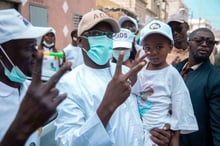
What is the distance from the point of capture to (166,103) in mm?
2348

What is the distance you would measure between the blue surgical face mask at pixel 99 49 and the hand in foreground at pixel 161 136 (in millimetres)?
661

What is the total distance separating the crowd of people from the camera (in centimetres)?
119

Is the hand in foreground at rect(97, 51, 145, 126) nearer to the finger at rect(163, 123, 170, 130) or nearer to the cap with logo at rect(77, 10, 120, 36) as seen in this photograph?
the cap with logo at rect(77, 10, 120, 36)

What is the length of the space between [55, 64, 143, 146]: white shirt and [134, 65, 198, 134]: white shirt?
1.08 ft

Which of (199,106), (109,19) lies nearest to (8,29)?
(109,19)

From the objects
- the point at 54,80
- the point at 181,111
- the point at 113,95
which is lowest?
the point at 181,111

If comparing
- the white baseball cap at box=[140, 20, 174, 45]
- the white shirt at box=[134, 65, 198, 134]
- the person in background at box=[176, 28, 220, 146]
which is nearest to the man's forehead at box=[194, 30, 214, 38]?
the person in background at box=[176, 28, 220, 146]

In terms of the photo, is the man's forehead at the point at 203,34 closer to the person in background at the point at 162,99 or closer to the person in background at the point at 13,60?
the person in background at the point at 162,99

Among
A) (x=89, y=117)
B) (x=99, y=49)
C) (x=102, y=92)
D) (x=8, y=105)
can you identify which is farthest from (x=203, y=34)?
(x=8, y=105)

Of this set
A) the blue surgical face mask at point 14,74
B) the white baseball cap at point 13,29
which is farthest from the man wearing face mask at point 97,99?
the white baseball cap at point 13,29

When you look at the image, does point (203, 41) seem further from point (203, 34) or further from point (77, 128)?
point (77, 128)

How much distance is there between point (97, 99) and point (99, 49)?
356 mm

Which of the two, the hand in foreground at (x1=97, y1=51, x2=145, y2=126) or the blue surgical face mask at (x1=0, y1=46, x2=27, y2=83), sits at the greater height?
the blue surgical face mask at (x1=0, y1=46, x2=27, y2=83)

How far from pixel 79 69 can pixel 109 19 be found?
0.38 metres
